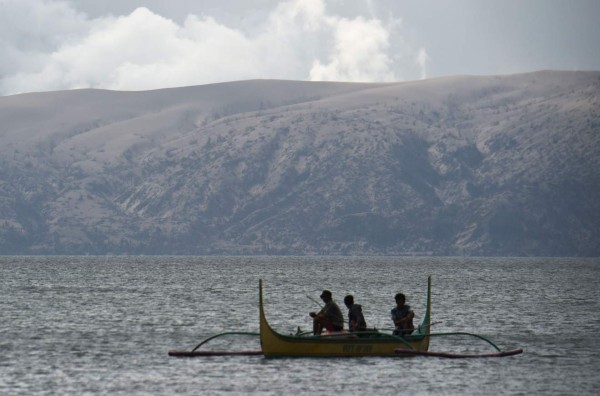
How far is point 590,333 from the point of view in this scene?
85250mm

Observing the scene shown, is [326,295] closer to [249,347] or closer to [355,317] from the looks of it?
[355,317]

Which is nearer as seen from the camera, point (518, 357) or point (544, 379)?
point (544, 379)

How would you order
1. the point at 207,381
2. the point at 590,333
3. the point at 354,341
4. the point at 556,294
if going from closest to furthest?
the point at 207,381, the point at 354,341, the point at 590,333, the point at 556,294

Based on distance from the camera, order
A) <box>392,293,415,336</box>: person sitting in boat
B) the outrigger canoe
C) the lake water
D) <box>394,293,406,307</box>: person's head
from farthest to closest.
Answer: <box>392,293,415,336</box>: person sitting in boat < the outrigger canoe < <box>394,293,406,307</box>: person's head < the lake water

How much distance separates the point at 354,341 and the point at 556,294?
320 feet

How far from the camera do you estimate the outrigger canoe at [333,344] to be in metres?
59.8

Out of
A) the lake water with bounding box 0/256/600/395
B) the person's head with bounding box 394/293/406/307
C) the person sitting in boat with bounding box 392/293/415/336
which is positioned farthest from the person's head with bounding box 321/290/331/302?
the person sitting in boat with bounding box 392/293/415/336

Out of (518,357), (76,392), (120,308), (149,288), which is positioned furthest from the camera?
(149,288)

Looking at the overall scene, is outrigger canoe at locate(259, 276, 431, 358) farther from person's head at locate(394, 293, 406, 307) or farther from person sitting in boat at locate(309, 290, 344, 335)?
person's head at locate(394, 293, 406, 307)

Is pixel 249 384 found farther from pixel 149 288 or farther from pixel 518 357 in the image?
pixel 149 288

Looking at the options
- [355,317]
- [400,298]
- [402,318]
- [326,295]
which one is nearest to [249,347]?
[355,317]

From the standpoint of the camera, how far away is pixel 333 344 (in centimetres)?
6044

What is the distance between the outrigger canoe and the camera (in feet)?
196

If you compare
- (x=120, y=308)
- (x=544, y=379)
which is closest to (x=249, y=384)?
(x=544, y=379)
